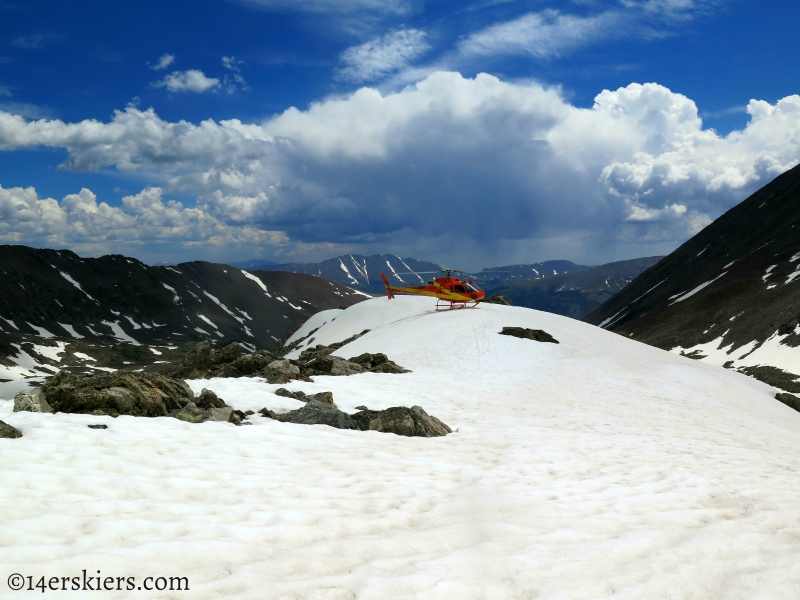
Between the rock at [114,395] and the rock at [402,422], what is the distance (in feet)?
16.6

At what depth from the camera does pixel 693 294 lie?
379ft

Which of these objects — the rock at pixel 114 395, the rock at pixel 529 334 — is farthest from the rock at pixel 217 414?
the rock at pixel 529 334

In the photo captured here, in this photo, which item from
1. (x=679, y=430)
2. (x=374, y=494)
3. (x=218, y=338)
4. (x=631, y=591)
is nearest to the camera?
(x=631, y=591)

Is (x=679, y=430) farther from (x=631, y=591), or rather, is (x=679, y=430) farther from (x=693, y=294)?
(x=693, y=294)

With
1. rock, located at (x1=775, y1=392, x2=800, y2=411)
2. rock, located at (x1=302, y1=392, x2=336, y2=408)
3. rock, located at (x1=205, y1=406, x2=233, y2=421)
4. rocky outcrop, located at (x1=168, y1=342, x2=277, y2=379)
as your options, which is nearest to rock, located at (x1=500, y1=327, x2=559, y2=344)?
rock, located at (x1=775, y1=392, x2=800, y2=411)

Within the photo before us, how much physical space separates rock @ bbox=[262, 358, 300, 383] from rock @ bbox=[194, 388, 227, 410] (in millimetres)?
4614

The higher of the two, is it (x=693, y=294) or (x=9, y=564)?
(x=693, y=294)

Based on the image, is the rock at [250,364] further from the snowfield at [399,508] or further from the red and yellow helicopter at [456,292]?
the red and yellow helicopter at [456,292]

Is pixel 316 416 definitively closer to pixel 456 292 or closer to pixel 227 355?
pixel 227 355

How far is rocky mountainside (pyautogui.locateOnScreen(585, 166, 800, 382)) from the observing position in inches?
2982

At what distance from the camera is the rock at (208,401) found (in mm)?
13422

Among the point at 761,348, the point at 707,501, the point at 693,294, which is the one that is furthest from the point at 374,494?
the point at 693,294

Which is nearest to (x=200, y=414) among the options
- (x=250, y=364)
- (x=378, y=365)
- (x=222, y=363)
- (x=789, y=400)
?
(x=250, y=364)

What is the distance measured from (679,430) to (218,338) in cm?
19238
